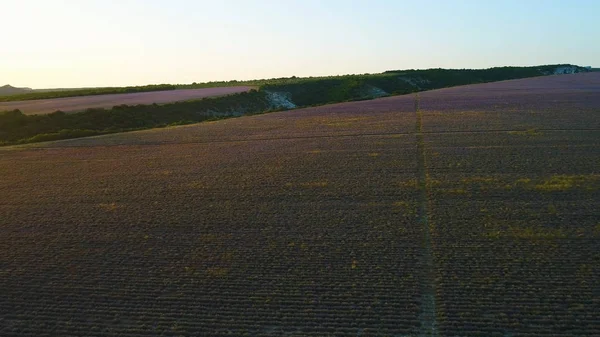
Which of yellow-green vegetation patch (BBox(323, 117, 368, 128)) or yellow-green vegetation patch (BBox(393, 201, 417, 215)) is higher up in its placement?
yellow-green vegetation patch (BBox(323, 117, 368, 128))

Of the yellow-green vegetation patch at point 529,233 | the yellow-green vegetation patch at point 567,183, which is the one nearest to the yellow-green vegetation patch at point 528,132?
the yellow-green vegetation patch at point 567,183

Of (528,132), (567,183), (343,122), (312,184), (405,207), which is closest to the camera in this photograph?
(405,207)

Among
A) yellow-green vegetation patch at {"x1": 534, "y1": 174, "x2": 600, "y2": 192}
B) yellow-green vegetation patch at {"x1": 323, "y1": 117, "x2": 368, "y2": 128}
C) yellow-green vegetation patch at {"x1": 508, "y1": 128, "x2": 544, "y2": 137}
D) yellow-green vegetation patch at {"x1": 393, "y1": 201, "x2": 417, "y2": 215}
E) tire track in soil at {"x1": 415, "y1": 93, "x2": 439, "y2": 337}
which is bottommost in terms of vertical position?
tire track in soil at {"x1": 415, "y1": 93, "x2": 439, "y2": 337}

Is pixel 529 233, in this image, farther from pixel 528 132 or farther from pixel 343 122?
pixel 343 122

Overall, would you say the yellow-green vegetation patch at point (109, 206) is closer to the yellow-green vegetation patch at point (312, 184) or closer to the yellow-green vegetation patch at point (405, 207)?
the yellow-green vegetation patch at point (312, 184)

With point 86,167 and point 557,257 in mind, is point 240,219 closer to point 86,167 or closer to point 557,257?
point 557,257

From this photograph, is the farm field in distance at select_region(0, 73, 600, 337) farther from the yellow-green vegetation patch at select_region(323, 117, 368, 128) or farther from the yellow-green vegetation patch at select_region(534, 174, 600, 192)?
the yellow-green vegetation patch at select_region(323, 117, 368, 128)

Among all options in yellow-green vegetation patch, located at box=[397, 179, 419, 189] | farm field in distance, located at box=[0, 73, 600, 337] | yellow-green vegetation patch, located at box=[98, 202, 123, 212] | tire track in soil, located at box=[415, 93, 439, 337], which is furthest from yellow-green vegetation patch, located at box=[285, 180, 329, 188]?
yellow-green vegetation patch, located at box=[98, 202, 123, 212]

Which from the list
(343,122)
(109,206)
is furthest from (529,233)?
(343,122)
